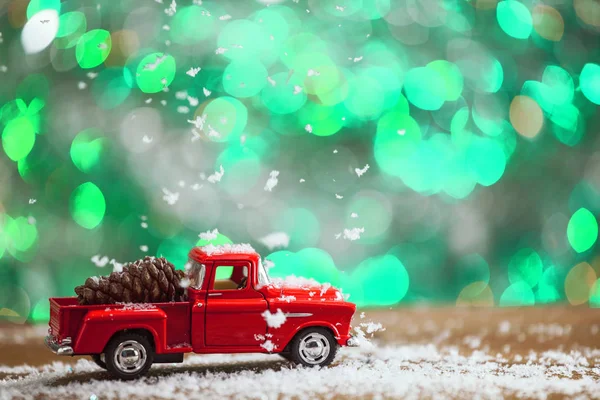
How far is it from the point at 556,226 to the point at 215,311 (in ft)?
11.0

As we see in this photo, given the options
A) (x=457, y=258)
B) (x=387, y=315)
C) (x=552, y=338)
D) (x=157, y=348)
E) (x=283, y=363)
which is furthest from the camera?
(x=457, y=258)

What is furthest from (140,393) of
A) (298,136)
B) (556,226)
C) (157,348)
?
(556,226)

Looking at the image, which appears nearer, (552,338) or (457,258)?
(552,338)

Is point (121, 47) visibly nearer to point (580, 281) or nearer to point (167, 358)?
point (167, 358)

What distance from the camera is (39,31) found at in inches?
198

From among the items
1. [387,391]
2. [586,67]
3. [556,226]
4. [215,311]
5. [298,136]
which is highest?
[586,67]

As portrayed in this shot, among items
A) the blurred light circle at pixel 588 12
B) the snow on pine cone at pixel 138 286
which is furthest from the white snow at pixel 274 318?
the blurred light circle at pixel 588 12

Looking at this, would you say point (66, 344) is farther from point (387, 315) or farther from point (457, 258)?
point (457, 258)

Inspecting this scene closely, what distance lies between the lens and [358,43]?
5391mm

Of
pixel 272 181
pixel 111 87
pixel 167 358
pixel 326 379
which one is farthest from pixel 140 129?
pixel 326 379

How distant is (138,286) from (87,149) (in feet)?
7.56

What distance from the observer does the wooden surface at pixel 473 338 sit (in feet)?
11.3

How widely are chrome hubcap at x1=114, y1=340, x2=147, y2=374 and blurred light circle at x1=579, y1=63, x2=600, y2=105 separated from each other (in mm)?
3804

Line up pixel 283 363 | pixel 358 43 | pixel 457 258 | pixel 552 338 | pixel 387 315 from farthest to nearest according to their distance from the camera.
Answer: pixel 457 258, pixel 358 43, pixel 387 315, pixel 552 338, pixel 283 363
